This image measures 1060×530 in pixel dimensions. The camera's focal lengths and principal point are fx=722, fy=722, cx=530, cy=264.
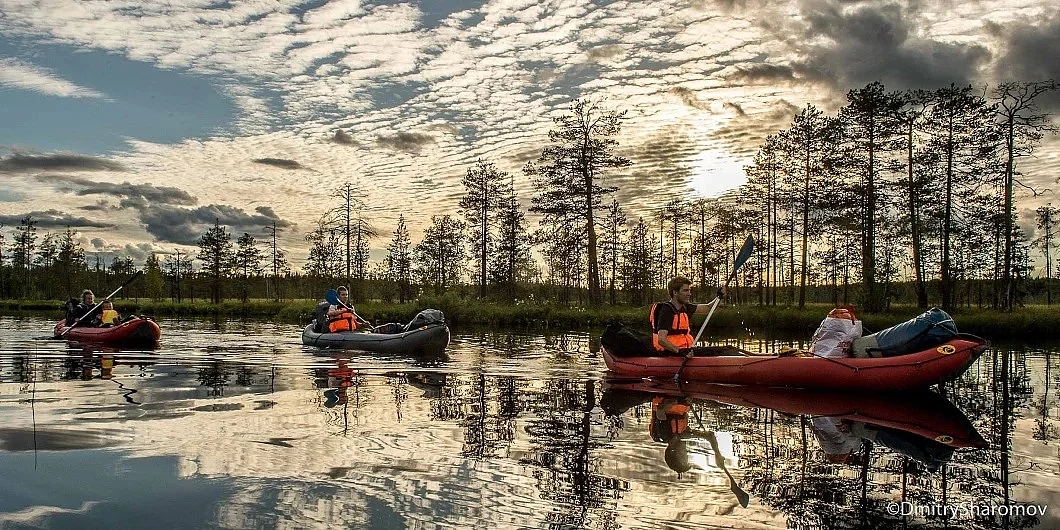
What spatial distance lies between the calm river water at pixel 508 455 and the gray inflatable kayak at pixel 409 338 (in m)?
4.74

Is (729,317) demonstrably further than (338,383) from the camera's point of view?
Yes

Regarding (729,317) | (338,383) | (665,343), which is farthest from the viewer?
(729,317)

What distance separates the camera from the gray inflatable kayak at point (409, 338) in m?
17.8

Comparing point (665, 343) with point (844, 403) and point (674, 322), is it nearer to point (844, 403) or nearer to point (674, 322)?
point (674, 322)

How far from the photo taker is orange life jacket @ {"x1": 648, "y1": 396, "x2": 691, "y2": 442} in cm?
809

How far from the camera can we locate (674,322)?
13.1 metres

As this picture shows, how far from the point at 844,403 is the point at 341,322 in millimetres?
13545

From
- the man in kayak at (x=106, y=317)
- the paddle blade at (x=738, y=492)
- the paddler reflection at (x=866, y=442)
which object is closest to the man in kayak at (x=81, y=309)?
the man in kayak at (x=106, y=317)

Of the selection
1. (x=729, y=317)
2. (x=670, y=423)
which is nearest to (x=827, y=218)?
(x=729, y=317)

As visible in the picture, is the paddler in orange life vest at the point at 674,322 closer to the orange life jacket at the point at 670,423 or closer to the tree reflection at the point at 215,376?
the orange life jacket at the point at 670,423

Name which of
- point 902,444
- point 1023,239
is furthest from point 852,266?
point 902,444

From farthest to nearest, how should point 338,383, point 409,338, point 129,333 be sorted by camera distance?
point 129,333, point 409,338, point 338,383

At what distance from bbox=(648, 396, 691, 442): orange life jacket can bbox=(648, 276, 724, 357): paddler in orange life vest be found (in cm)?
247

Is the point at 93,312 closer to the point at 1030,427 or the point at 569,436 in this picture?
the point at 569,436
